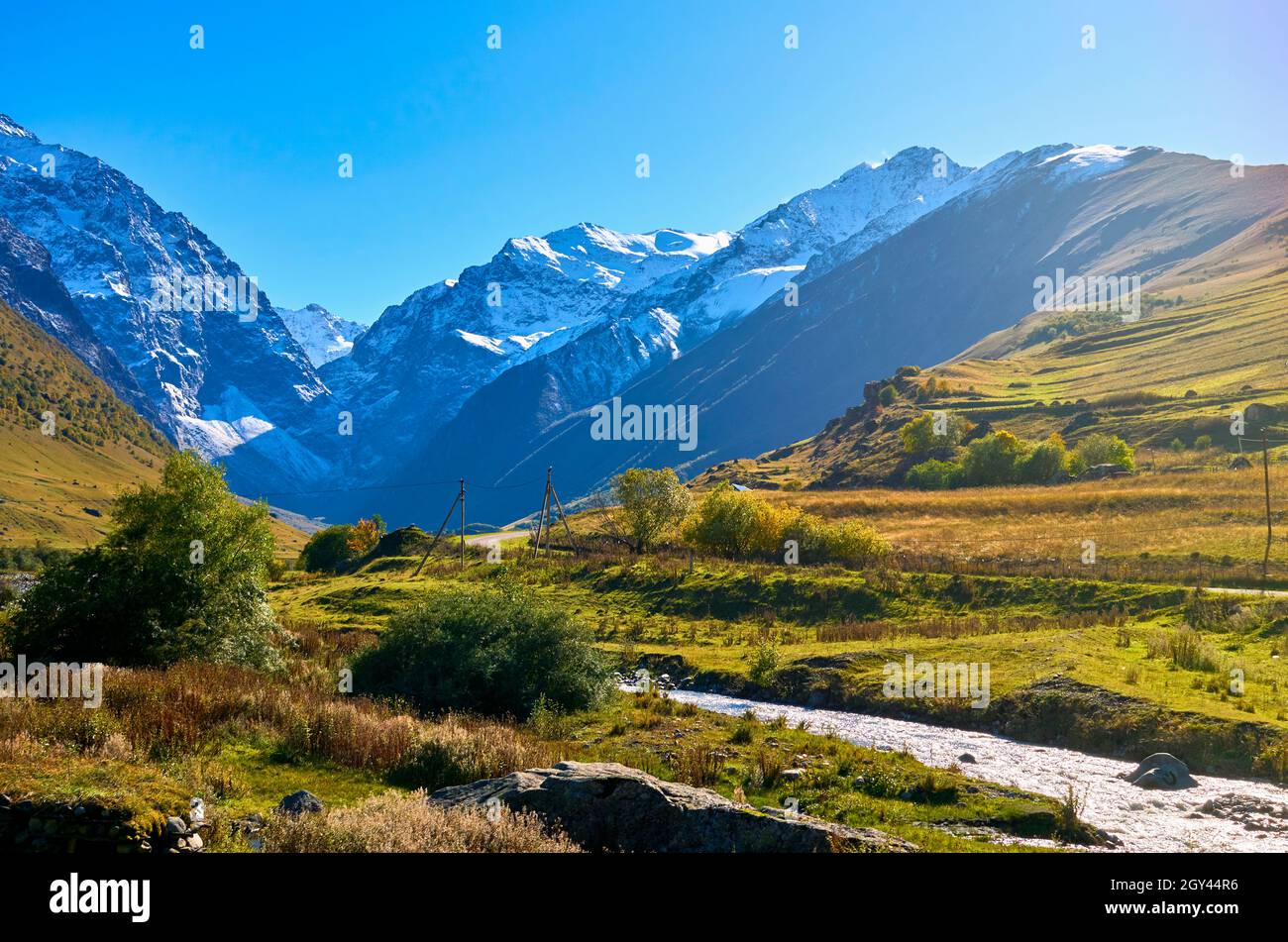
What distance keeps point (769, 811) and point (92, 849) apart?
10.1 meters

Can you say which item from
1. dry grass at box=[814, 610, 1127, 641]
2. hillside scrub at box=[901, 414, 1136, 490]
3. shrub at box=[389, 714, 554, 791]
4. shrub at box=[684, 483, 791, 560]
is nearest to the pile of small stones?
shrub at box=[389, 714, 554, 791]

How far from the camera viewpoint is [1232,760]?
87.6ft

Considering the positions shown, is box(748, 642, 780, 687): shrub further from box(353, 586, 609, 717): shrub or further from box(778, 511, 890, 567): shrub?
Result: box(778, 511, 890, 567): shrub

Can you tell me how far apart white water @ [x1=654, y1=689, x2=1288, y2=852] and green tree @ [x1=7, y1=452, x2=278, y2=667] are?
25.0 m

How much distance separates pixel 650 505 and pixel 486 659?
183ft

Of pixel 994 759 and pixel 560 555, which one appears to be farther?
pixel 560 555

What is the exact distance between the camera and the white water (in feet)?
67.1

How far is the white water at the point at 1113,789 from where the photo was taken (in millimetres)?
20438

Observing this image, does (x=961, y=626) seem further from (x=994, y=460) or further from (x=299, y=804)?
(x=994, y=460)

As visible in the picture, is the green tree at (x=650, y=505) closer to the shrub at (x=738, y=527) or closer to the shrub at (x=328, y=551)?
the shrub at (x=738, y=527)

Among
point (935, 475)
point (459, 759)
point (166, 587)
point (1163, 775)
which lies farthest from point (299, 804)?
point (935, 475)

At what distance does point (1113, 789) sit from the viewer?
25000 millimetres
